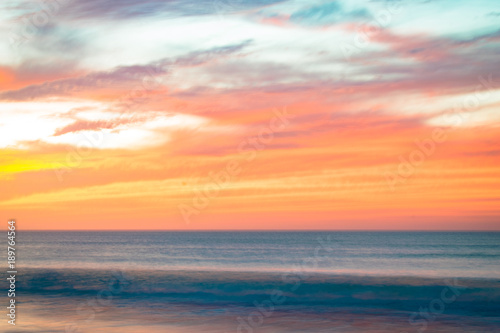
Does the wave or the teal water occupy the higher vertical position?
the teal water

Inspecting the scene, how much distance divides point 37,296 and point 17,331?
33.5 feet

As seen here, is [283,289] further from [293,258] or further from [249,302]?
[293,258]

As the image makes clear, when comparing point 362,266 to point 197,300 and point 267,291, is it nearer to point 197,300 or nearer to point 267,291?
point 267,291

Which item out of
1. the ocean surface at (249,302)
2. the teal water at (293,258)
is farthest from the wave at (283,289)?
the teal water at (293,258)

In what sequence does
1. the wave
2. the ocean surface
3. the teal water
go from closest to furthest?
1. the ocean surface
2. the wave
3. the teal water

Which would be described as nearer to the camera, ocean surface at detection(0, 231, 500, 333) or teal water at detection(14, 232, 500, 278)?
ocean surface at detection(0, 231, 500, 333)

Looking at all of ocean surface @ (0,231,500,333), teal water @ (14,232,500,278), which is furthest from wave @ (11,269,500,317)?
teal water @ (14,232,500,278)

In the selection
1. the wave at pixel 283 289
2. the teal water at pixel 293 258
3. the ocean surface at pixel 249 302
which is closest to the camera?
the ocean surface at pixel 249 302

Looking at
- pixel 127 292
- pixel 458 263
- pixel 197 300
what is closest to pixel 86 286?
pixel 127 292

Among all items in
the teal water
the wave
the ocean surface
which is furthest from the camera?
the teal water

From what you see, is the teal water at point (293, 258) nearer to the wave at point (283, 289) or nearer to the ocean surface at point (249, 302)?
the ocean surface at point (249, 302)

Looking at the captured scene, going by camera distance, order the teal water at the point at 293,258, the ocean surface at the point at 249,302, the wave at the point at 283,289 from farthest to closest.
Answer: the teal water at the point at 293,258 < the wave at the point at 283,289 < the ocean surface at the point at 249,302

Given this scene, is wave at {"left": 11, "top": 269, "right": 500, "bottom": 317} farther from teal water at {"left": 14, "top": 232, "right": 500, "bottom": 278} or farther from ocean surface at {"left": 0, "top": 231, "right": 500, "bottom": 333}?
teal water at {"left": 14, "top": 232, "right": 500, "bottom": 278}

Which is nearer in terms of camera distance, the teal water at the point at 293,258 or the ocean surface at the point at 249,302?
the ocean surface at the point at 249,302
